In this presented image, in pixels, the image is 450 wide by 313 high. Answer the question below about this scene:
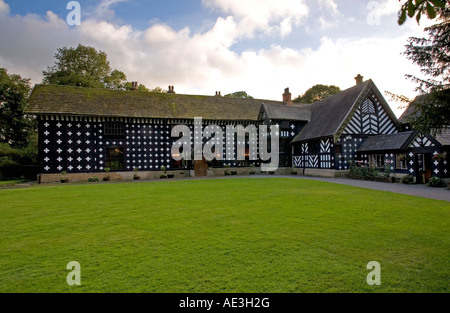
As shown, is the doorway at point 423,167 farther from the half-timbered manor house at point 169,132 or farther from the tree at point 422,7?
the tree at point 422,7

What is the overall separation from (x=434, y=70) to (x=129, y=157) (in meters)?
20.9

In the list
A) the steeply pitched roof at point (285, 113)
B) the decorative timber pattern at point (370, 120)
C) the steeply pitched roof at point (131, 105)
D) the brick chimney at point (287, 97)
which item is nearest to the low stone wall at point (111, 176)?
the steeply pitched roof at point (131, 105)

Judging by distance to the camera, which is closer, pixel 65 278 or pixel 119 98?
pixel 65 278

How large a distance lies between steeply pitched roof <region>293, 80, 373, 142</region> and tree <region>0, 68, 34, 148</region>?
1230 inches

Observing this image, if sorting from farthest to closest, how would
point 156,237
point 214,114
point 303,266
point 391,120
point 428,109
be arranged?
1. point 214,114
2. point 391,120
3. point 428,109
4. point 156,237
5. point 303,266

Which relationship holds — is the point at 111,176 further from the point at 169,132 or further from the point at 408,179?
the point at 408,179

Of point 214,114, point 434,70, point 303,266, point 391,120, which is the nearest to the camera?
point 303,266

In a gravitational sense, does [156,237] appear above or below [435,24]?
below

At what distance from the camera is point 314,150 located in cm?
2305

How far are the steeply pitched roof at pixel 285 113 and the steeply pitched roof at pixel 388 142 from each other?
24.0ft

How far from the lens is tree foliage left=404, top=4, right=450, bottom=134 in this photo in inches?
240

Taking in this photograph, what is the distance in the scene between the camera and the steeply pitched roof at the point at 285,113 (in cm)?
2486
